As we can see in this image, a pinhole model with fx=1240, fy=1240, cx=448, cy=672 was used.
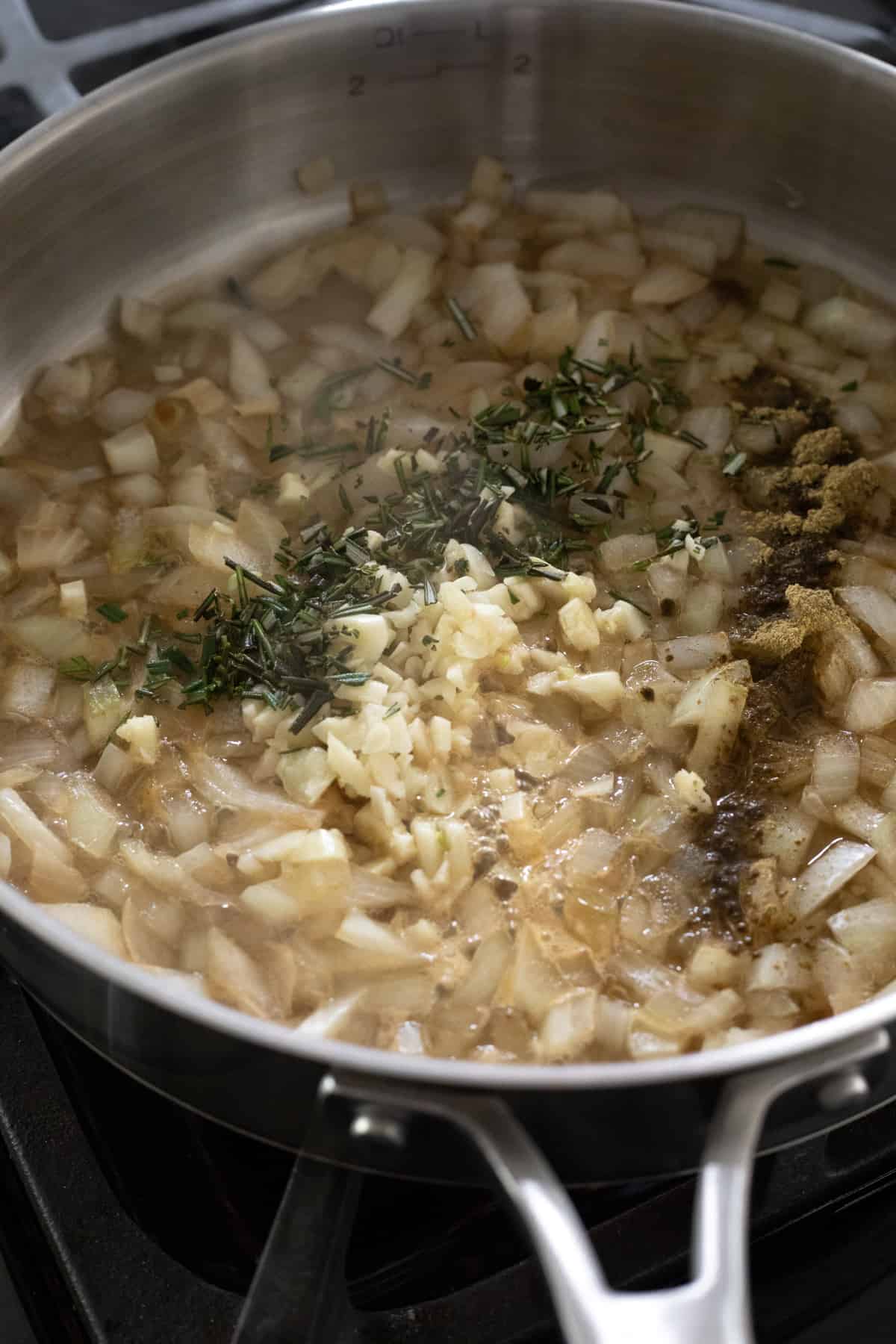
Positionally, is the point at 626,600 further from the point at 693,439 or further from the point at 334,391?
the point at 334,391

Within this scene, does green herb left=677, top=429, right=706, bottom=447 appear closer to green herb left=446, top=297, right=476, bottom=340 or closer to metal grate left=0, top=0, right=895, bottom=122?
green herb left=446, top=297, right=476, bottom=340

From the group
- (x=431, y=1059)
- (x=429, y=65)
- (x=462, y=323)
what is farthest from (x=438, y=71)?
(x=431, y=1059)

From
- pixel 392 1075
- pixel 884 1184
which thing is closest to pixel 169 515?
pixel 392 1075

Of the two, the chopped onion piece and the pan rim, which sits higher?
the pan rim

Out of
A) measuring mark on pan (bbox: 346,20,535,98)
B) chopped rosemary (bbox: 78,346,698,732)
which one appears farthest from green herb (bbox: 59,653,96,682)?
measuring mark on pan (bbox: 346,20,535,98)

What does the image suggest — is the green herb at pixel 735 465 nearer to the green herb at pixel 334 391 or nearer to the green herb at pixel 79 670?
the green herb at pixel 334 391

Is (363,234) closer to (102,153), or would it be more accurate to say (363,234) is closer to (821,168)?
(102,153)

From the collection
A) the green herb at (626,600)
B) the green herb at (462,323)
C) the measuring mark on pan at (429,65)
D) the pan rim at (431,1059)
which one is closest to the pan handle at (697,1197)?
the pan rim at (431,1059)
